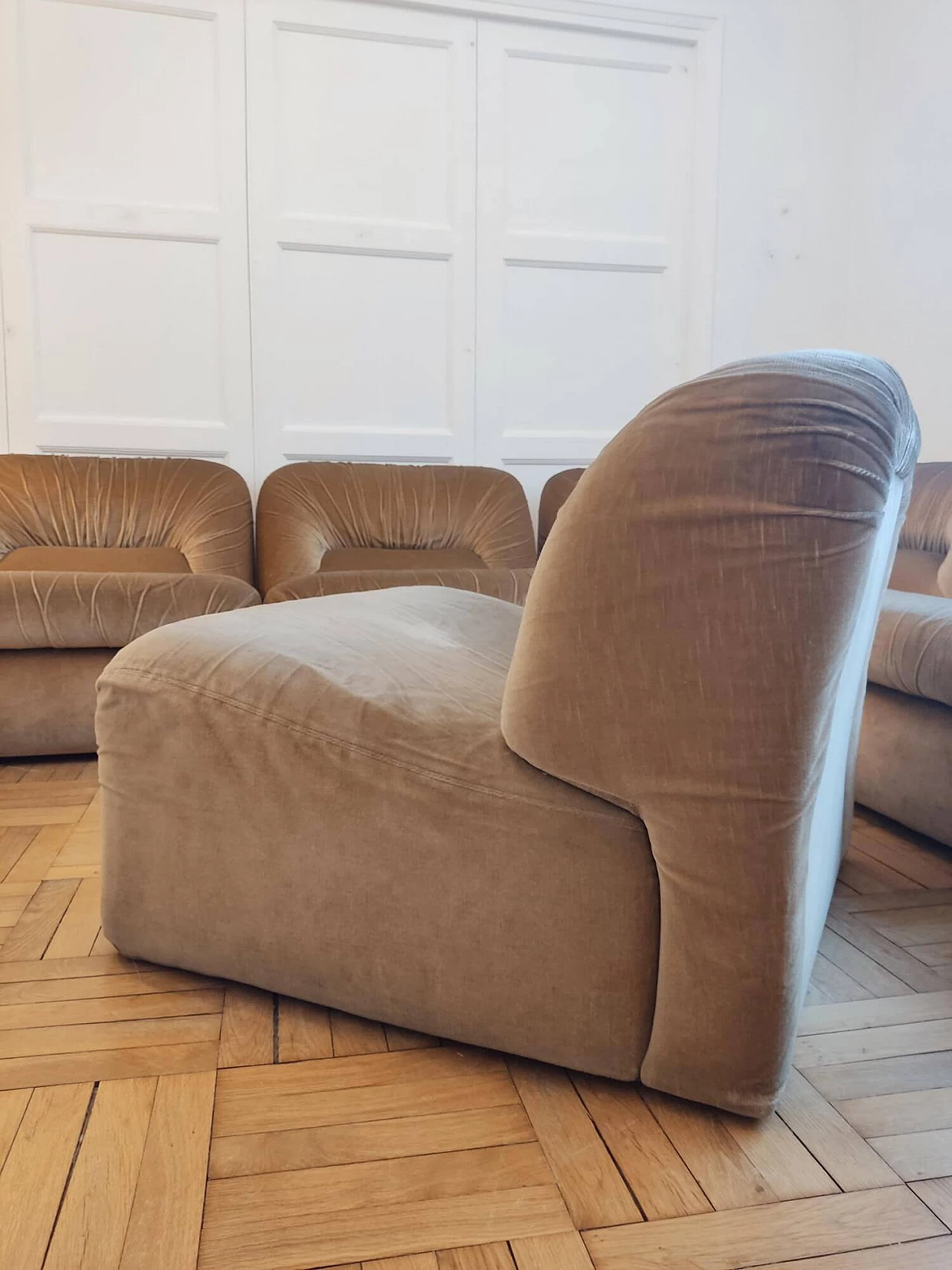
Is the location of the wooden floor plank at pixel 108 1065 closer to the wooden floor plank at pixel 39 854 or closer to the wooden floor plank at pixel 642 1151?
the wooden floor plank at pixel 642 1151

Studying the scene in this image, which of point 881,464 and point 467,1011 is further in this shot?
point 467,1011

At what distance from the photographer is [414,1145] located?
33.8 inches

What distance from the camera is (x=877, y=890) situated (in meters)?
1.46

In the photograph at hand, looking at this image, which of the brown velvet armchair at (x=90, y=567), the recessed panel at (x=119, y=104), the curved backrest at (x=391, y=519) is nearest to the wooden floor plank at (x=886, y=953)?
the brown velvet armchair at (x=90, y=567)

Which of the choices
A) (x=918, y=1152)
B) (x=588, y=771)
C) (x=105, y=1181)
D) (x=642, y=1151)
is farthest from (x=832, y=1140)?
(x=105, y=1181)

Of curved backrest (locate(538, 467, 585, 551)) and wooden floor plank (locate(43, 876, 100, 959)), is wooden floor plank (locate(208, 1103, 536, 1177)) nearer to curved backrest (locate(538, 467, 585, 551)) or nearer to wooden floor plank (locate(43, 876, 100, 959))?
wooden floor plank (locate(43, 876, 100, 959))

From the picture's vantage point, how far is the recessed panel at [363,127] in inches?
117

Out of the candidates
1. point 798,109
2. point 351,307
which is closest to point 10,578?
point 351,307

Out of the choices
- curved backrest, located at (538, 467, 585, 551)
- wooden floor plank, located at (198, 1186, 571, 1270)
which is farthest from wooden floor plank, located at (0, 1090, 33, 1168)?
curved backrest, located at (538, 467, 585, 551)

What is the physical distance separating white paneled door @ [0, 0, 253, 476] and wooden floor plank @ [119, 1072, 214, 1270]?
2414 millimetres

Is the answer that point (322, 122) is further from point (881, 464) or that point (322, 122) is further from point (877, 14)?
point (881, 464)

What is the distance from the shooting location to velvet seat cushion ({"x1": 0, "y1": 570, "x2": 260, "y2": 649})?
2.06 meters

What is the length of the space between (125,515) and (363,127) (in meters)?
1.50

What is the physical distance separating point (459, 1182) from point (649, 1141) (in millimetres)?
184
